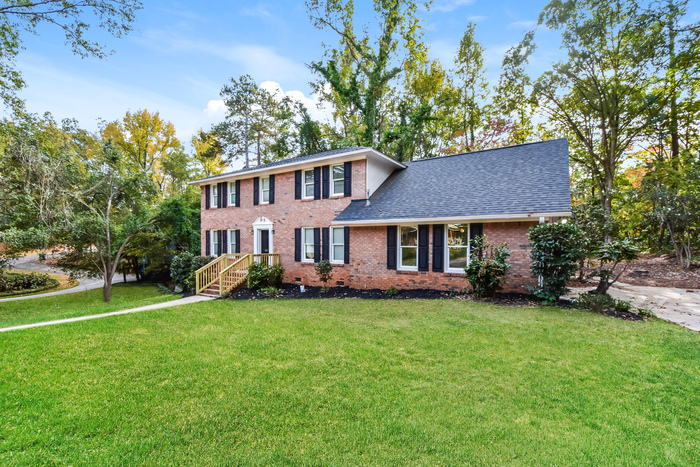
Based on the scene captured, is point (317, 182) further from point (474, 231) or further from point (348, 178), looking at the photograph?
point (474, 231)

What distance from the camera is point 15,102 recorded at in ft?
35.2

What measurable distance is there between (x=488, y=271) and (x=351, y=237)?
5.20m

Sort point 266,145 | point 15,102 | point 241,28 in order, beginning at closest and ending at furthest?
point 15,102
point 241,28
point 266,145

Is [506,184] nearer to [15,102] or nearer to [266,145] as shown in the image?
[15,102]

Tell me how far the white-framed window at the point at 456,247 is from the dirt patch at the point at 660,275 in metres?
3.94

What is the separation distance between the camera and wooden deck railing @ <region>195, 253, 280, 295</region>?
1152cm

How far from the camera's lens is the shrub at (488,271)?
8.46m

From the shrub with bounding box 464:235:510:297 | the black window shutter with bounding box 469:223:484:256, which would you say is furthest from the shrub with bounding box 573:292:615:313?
the black window shutter with bounding box 469:223:484:256

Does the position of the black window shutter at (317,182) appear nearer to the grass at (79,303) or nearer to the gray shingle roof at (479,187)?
the gray shingle roof at (479,187)

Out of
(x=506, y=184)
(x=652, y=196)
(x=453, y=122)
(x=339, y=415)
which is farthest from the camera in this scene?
(x=453, y=122)

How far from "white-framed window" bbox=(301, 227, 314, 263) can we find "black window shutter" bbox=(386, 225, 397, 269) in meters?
3.65

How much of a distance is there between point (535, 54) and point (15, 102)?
981 inches

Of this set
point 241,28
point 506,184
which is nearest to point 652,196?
point 506,184

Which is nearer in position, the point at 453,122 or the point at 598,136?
the point at 598,136
